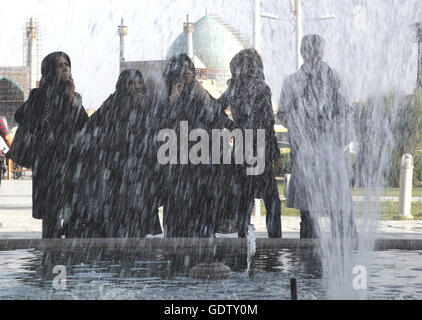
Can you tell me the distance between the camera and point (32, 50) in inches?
2485

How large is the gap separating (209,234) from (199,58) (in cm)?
6357

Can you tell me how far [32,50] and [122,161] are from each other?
60.0 meters

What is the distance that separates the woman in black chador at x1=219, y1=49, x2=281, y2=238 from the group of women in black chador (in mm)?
19

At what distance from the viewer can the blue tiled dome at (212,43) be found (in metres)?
68.2

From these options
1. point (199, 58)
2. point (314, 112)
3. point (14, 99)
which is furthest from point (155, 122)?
point (199, 58)

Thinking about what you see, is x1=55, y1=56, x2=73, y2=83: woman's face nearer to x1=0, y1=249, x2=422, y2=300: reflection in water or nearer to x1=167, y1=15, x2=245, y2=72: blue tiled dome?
x1=0, y1=249, x2=422, y2=300: reflection in water

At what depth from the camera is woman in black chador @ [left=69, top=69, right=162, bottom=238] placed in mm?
5191

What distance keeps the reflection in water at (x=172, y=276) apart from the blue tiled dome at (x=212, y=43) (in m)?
64.0

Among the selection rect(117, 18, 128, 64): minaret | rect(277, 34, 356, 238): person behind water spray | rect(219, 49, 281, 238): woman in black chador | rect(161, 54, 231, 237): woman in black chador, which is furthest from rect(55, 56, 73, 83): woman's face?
rect(117, 18, 128, 64): minaret

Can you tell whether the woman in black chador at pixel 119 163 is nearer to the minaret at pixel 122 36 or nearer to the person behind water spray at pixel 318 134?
the person behind water spray at pixel 318 134

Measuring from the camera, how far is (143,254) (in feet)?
14.3

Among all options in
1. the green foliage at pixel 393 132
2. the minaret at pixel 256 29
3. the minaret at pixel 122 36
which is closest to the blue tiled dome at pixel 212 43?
the minaret at pixel 122 36

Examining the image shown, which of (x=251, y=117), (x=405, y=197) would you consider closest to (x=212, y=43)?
(x=405, y=197)

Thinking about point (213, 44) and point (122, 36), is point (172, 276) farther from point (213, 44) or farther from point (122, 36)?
point (122, 36)
